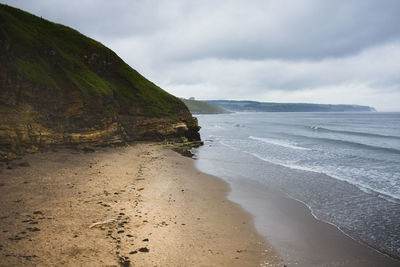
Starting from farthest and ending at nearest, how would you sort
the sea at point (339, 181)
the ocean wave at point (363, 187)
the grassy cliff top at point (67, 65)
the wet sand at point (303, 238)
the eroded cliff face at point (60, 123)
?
the grassy cliff top at point (67, 65) < the eroded cliff face at point (60, 123) < the ocean wave at point (363, 187) < the sea at point (339, 181) < the wet sand at point (303, 238)

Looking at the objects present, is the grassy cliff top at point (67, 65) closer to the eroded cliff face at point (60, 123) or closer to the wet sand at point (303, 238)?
the eroded cliff face at point (60, 123)

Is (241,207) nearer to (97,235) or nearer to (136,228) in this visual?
(136,228)

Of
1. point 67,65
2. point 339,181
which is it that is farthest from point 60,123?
Result: point 339,181

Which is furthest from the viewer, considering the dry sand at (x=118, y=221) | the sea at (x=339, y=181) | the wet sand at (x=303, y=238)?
the sea at (x=339, y=181)

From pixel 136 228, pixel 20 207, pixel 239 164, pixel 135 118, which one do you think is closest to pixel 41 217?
pixel 20 207

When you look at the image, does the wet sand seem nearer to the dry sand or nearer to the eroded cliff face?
the dry sand

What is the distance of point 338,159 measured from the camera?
26.5m

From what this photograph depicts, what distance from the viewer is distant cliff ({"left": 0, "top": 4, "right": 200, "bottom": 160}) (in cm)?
1861

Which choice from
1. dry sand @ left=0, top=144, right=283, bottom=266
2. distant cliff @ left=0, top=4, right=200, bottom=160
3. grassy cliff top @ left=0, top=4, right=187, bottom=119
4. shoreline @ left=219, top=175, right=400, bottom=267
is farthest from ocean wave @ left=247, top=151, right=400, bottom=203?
grassy cliff top @ left=0, top=4, right=187, bottom=119

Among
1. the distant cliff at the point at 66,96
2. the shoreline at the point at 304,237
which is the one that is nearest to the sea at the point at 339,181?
the shoreline at the point at 304,237

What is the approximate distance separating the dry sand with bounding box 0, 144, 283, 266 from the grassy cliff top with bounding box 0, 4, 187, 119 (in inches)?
408

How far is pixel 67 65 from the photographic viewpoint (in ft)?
85.3

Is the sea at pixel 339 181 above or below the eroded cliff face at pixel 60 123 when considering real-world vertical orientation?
below

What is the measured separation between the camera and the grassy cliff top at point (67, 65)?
21.1 metres
